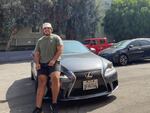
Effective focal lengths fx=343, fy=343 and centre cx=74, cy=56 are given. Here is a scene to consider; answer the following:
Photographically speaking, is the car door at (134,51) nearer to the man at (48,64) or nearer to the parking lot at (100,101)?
the parking lot at (100,101)

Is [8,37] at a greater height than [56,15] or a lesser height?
lesser

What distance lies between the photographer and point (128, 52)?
1659 cm

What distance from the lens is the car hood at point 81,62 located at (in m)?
7.50

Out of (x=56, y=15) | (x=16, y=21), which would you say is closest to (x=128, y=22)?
(x=56, y=15)

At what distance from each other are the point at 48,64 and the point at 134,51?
10.4 metres

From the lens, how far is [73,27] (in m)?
33.6

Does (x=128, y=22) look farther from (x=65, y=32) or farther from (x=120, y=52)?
(x=120, y=52)

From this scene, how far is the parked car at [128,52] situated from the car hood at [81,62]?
310 inches

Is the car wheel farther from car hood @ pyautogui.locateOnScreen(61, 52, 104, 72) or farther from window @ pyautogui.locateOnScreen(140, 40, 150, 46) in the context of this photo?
car hood @ pyautogui.locateOnScreen(61, 52, 104, 72)

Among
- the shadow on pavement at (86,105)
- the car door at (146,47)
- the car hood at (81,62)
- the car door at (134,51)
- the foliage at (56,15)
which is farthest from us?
the foliage at (56,15)

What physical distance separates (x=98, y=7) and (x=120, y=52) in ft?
63.5

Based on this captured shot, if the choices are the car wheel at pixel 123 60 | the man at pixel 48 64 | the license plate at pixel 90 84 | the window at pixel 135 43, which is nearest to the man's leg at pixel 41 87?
the man at pixel 48 64

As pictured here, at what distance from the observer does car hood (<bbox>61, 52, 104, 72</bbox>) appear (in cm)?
750

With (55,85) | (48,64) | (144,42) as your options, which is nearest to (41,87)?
(55,85)
